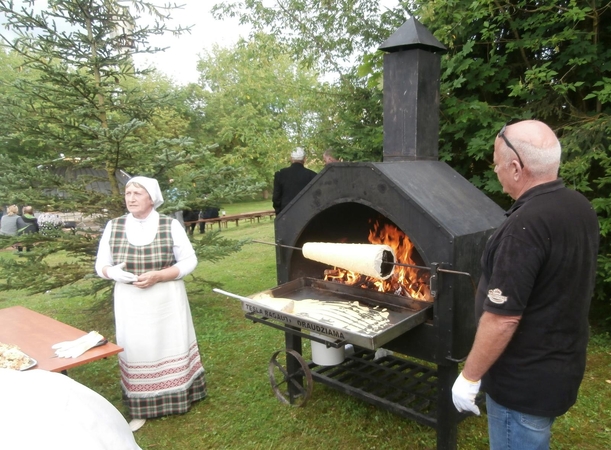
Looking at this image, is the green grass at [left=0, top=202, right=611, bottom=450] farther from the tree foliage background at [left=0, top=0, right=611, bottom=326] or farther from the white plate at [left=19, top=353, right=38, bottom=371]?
the tree foliage background at [left=0, top=0, right=611, bottom=326]

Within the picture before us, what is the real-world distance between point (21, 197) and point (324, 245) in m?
3.60

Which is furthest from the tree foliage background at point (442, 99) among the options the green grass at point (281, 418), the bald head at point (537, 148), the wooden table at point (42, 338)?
the bald head at point (537, 148)

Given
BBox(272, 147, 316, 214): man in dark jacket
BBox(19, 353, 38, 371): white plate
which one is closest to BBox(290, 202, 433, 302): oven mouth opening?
BBox(19, 353, 38, 371): white plate

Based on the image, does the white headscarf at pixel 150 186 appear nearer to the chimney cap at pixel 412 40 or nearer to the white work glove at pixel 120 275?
the white work glove at pixel 120 275

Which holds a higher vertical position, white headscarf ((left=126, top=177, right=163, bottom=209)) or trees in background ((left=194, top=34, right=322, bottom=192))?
trees in background ((left=194, top=34, right=322, bottom=192))

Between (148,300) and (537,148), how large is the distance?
2.71 meters

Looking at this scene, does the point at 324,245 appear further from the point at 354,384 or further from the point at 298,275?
the point at 354,384

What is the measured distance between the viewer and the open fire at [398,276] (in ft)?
9.84

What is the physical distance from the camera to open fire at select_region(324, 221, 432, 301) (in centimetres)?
300

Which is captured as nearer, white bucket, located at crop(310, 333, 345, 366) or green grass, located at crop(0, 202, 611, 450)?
green grass, located at crop(0, 202, 611, 450)

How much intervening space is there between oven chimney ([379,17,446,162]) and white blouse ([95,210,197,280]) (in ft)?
5.51

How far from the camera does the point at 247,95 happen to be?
9.73 m

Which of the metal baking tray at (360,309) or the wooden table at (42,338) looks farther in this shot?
the wooden table at (42,338)

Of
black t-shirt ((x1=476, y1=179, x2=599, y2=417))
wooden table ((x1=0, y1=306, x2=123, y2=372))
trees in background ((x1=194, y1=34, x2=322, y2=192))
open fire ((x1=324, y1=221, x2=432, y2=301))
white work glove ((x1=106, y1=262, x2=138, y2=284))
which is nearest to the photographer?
→ black t-shirt ((x1=476, y1=179, x2=599, y2=417))
